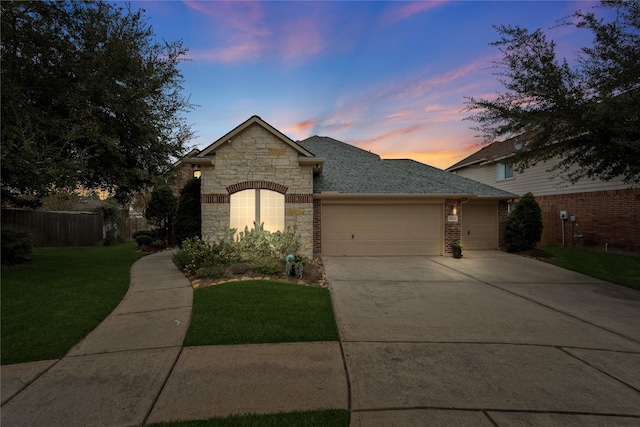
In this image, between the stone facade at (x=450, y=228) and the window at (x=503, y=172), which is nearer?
the stone facade at (x=450, y=228)

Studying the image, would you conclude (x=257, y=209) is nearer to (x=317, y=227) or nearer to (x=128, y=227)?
(x=317, y=227)

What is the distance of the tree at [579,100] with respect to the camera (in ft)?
23.8

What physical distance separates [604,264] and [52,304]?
16209 millimetres

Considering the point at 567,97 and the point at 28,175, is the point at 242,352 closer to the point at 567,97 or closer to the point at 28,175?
the point at 28,175

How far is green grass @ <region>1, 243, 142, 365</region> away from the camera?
438cm

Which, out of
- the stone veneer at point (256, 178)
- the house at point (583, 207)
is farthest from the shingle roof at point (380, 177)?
the house at point (583, 207)

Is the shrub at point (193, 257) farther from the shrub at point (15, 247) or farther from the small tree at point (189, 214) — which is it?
the shrub at point (15, 247)

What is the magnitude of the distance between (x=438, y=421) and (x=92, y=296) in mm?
7173

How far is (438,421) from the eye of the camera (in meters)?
2.79

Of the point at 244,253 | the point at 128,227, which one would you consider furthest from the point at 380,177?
the point at 128,227

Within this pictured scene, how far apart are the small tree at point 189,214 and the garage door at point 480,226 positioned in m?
12.1

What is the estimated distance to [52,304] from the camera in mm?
6109

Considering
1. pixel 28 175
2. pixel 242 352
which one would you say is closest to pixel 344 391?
pixel 242 352

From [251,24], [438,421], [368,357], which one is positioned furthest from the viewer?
[251,24]
